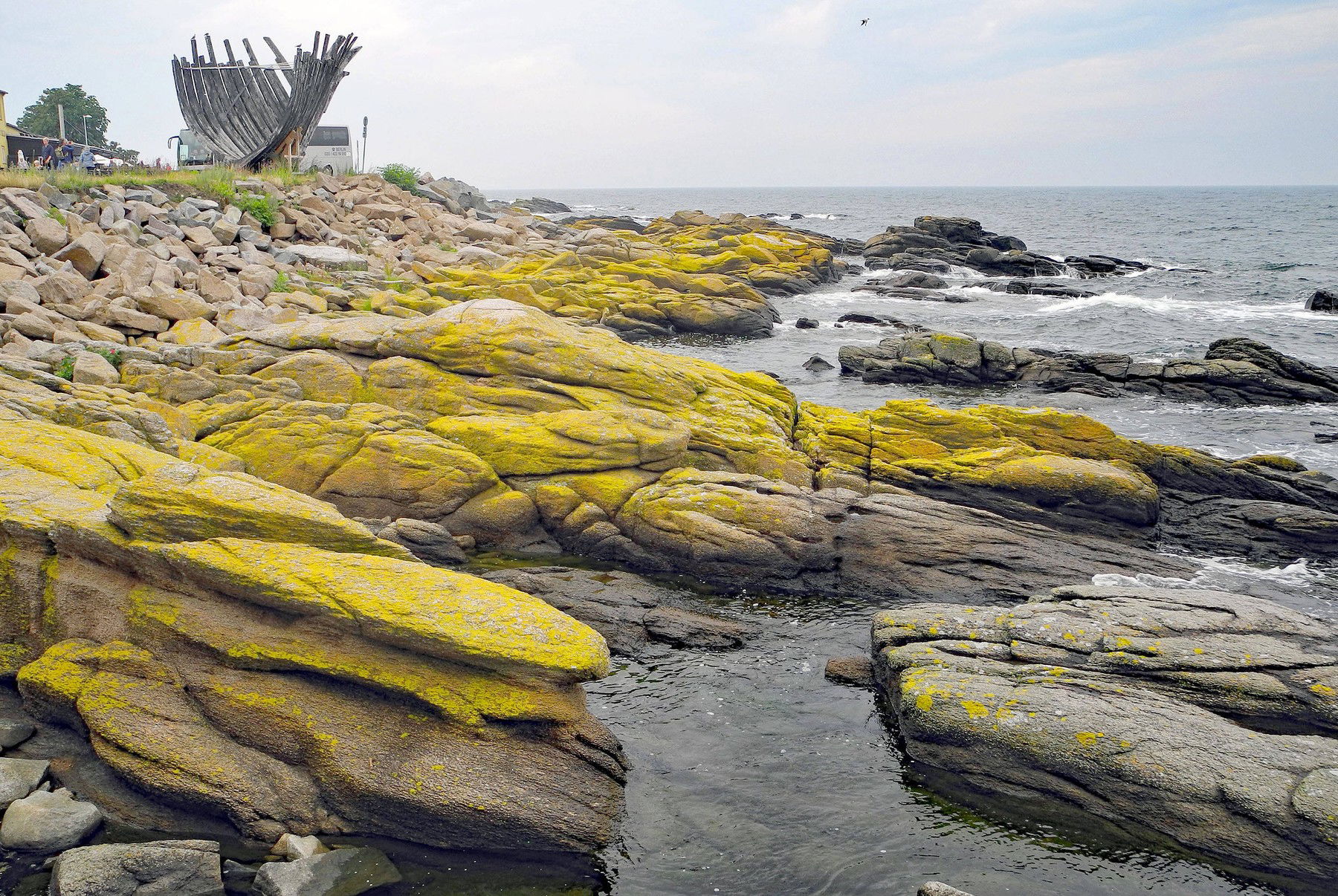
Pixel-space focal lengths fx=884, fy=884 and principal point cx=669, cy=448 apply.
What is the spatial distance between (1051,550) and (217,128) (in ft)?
180

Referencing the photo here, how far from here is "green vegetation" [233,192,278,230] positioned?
1539 inches

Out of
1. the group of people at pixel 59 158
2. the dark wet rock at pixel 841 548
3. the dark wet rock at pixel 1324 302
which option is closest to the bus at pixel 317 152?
the group of people at pixel 59 158

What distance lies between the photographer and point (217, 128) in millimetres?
53906

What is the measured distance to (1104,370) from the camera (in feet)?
107

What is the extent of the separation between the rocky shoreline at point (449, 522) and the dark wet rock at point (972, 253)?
3851 cm

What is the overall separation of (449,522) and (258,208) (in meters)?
28.6

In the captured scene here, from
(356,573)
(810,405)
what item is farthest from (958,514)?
(356,573)

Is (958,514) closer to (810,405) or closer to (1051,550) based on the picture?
(1051,550)

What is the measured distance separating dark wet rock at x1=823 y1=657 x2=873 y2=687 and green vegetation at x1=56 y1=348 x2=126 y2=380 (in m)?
15.9

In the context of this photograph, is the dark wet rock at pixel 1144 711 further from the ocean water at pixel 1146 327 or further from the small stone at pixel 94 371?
the small stone at pixel 94 371

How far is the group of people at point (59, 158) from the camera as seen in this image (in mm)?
41469

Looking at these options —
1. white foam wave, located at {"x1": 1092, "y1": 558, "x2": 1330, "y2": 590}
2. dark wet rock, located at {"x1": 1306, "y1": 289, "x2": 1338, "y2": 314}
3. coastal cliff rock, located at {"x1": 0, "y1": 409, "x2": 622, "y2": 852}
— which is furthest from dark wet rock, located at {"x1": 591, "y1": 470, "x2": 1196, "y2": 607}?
dark wet rock, located at {"x1": 1306, "y1": 289, "x2": 1338, "y2": 314}

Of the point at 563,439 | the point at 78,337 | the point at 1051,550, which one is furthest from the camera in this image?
the point at 78,337

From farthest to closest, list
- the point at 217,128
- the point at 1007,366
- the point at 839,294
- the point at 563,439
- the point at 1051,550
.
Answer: the point at 839,294 → the point at 217,128 → the point at 1007,366 → the point at 563,439 → the point at 1051,550
